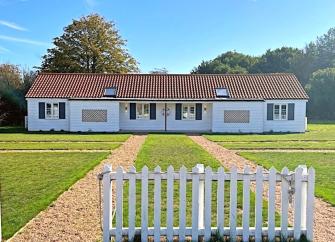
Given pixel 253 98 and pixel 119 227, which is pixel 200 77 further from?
pixel 119 227

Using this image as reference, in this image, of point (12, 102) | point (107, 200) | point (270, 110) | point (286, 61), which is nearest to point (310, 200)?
point (107, 200)

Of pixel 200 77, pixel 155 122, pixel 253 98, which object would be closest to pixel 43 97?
pixel 155 122

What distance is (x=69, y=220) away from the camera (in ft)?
20.3

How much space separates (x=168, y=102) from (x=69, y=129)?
314 inches

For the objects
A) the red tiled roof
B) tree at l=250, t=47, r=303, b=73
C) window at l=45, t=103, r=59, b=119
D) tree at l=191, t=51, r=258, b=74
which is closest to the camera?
window at l=45, t=103, r=59, b=119

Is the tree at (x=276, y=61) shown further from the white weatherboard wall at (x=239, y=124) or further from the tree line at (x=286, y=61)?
the white weatherboard wall at (x=239, y=124)

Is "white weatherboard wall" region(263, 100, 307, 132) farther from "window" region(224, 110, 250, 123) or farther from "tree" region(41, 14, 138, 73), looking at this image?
"tree" region(41, 14, 138, 73)

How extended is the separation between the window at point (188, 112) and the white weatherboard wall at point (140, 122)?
1.76 meters

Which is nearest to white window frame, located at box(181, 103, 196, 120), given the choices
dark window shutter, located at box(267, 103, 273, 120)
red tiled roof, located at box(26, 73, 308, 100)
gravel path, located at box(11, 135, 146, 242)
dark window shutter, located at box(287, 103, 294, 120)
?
red tiled roof, located at box(26, 73, 308, 100)

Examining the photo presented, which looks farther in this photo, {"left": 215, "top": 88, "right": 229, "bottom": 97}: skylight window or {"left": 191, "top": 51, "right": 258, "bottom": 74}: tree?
{"left": 191, "top": 51, "right": 258, "bottom": 74}: tree

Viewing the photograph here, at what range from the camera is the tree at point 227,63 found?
64050 mm

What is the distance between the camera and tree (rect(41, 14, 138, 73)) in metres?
47.4

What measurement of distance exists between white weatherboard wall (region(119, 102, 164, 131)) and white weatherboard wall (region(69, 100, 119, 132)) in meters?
0.97

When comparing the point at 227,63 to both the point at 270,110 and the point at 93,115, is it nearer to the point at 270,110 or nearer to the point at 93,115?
the point at 270,110
